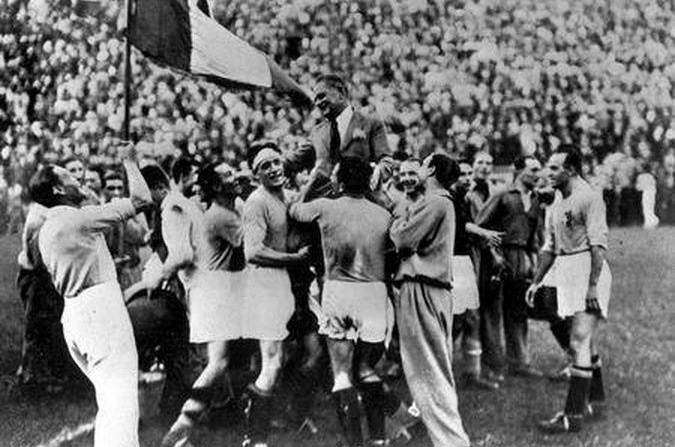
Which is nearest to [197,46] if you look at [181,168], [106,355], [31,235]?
[181,168]

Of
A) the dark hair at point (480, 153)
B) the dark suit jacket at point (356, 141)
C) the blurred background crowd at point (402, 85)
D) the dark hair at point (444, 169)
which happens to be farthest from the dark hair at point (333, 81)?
the dark hair at point (480, 153)

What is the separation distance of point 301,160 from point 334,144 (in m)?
0.22

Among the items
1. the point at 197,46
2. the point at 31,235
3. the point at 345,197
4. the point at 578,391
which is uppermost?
the point at 197,46

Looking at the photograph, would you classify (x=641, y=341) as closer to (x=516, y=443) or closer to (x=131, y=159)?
(x=516, y=443)

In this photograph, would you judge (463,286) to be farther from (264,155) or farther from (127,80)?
(127,80)

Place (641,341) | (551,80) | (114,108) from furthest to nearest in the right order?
1. (114,108)
2. (551,80)
3. (641,341)

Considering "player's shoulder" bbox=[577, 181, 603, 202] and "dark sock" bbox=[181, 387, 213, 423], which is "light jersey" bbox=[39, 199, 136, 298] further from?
"player's shoulder" bbox=[577, 181, 603, 202]

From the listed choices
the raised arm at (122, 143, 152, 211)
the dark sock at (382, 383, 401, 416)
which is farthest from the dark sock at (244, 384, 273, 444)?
the raised arm at (122, 143, 152, 211)

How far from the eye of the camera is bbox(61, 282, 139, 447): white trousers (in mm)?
4191

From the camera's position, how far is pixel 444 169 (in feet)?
15.2

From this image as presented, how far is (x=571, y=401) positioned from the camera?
4.68m

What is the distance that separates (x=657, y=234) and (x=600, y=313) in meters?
0.88

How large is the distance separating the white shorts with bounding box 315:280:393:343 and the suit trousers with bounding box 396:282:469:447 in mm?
129

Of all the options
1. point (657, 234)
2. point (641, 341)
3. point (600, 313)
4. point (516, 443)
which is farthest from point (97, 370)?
point (657, 234)
